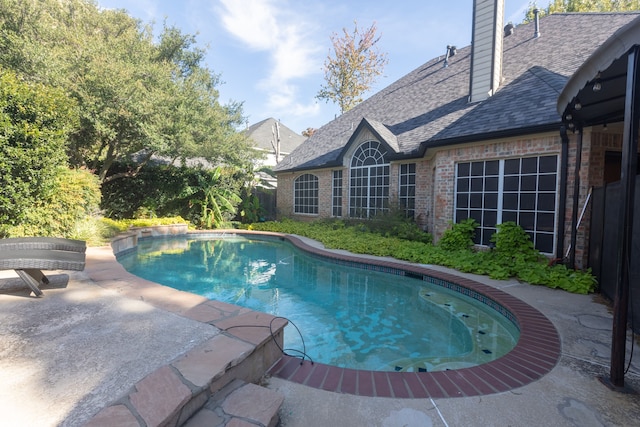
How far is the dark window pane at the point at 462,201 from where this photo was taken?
28.3 feet

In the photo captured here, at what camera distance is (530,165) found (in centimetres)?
744

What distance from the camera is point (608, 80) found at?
3617mm

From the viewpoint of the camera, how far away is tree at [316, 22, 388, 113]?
26250mm

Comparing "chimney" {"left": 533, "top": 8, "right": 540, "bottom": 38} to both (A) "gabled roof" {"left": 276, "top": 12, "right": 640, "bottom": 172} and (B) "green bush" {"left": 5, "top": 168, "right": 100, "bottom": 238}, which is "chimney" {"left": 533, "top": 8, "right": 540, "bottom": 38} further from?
(B) "green bush" {"left": 5, "top": 168, "right": 100, "bottom": 238}

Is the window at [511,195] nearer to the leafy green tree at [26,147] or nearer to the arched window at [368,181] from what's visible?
the arched window at [368,181]

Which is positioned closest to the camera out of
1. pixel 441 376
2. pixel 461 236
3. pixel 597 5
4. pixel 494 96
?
pixel 441 376

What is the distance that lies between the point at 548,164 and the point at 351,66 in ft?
75.6

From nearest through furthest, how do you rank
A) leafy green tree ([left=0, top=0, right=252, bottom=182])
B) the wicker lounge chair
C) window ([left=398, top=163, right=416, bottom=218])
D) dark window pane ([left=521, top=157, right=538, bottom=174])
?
the wicker lounge chair
dark window pane ([left=521, top=157, right=538, bottom=174])
leafy green tree ([left=0, top=0, right=252, bottom=182])
window ([left=398, top=163, right=416, bottom=218])

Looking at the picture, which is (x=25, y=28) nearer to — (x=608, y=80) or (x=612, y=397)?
(x=608, y=80)

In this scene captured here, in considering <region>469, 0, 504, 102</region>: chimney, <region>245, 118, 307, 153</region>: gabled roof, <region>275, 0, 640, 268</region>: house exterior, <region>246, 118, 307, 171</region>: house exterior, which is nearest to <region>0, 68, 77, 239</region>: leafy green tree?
<region>275, 0, 640, 268</region>: house exterior

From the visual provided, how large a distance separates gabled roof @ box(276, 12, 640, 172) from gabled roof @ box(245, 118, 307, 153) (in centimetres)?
1379

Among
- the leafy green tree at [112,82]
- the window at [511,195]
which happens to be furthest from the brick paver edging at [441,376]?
the leafy green tree at [112,82]

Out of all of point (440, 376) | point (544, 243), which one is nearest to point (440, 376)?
point (440, 376)

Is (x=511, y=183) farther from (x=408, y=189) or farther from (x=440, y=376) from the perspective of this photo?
(x=440, y=376)
